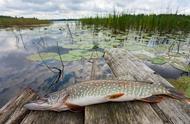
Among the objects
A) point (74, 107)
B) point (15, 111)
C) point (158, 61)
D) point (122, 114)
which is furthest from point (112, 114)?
point (158, 61)

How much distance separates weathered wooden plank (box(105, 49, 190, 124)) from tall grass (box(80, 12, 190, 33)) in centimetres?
1024

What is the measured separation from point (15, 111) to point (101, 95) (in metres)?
0.97

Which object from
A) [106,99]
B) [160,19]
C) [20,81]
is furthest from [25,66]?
[160,19]

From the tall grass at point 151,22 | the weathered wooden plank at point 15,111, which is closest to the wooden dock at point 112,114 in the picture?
the weathered wooden plank at point 15,111

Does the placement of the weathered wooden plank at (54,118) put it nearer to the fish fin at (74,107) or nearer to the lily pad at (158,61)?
the fish fin at (74,107)

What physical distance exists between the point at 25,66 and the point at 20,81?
4.04ft

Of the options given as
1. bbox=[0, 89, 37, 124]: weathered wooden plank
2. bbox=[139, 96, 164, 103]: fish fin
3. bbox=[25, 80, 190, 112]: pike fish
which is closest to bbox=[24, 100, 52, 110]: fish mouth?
bbox=[25, 80, 190, 112]: pike fish

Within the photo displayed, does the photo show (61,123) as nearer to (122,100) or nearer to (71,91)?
(71,91)

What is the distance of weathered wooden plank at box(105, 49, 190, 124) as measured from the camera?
1773 mm

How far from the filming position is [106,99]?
1949 millimetres

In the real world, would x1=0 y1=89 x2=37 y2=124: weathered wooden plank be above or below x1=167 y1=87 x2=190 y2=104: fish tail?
below

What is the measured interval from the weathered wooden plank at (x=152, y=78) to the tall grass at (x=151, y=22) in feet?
33.6

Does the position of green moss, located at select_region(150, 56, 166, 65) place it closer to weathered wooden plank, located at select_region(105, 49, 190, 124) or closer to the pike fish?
weathered wooden plank, located at select_region(105, 49, 190, 124)

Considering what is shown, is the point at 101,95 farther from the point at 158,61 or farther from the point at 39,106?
the point at 158,61
